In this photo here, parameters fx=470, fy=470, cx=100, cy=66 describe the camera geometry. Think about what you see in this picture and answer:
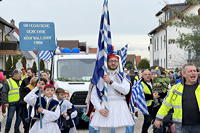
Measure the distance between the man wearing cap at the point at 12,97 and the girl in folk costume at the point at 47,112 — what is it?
387cm

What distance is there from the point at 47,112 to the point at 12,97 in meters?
4.51

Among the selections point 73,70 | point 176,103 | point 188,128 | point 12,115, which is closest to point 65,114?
point 176,103

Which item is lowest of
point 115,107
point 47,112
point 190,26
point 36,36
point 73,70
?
point 47,112

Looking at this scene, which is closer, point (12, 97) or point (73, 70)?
point (12, 97)

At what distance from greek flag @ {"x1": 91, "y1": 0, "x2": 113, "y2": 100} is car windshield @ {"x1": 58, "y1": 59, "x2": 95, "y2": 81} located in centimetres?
670

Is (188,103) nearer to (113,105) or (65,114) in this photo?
(113,105)

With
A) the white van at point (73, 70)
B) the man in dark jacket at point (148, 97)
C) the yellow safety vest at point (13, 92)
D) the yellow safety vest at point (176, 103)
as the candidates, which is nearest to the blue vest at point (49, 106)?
the yellow safety vest at point (176, 103)

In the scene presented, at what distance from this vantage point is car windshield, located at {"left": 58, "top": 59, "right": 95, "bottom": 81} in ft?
47.2

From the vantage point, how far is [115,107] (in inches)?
283

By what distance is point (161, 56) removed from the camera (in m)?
62.7

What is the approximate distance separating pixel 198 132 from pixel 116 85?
1.39 metres

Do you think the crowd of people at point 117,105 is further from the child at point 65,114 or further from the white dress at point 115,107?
the child at point 65,114

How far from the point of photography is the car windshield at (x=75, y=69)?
1438cm

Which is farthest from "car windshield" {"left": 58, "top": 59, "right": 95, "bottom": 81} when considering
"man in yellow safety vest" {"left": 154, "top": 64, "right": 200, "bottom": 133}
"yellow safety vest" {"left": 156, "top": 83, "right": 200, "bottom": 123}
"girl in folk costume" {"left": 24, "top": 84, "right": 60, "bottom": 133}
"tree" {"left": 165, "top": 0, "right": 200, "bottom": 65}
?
"man in yellow safety vest" {"left": 154, "top": 64, "right": 200, "bottom": 133}
